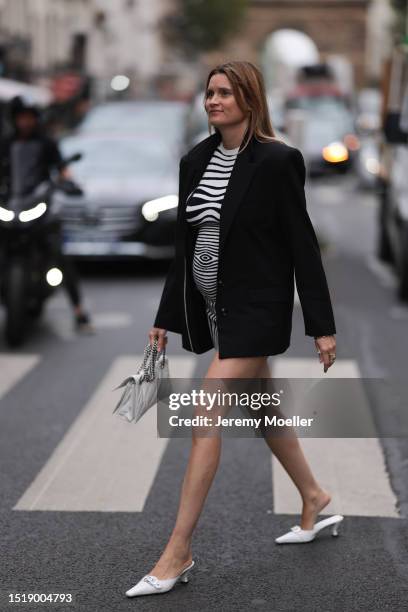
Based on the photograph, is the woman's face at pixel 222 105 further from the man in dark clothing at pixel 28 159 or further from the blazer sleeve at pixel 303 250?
the man in dark clothing at pixel 28 159

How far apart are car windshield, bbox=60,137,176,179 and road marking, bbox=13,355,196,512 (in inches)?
→ 284

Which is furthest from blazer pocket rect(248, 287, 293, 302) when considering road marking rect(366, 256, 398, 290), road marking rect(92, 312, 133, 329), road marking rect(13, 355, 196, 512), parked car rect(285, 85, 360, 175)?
parked car rect(285, 85, 360, 175)

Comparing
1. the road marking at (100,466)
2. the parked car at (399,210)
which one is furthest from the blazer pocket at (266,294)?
the parked car at (399,210)

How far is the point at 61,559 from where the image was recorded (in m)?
4.71

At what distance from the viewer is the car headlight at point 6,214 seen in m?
9.31

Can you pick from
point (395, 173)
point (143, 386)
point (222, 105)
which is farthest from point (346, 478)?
point (395, 173)

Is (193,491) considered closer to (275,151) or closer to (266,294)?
(266,294)

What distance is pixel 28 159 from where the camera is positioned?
9.70m

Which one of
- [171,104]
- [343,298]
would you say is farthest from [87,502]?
[171,104]

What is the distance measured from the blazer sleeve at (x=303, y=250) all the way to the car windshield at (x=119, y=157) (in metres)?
10.3

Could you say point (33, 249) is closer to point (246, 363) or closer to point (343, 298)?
point (343, 298)

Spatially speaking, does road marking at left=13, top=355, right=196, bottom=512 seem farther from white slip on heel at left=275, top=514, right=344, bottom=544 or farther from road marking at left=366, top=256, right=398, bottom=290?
road marking at left=366, top=256, right=398, bottom=290

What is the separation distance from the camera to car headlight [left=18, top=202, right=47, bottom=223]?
9.36 meters

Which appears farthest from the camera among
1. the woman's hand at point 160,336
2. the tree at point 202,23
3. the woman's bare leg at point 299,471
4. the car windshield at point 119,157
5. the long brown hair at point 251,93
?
the tree at point 202,23
